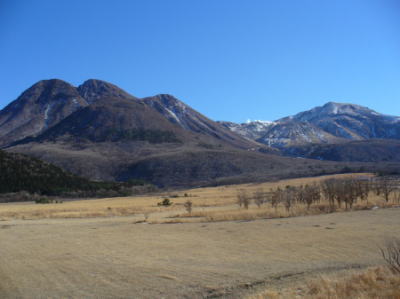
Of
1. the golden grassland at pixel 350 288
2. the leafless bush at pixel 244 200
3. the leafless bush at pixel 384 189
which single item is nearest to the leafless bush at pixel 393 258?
the golden grassland at pixel 350 288

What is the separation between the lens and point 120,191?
96125 millimetres

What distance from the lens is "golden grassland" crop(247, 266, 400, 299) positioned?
30.4 feet

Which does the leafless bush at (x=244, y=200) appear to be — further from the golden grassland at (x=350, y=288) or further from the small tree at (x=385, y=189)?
the golden grassland at (x=350, y=288)

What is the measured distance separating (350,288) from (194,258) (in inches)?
296

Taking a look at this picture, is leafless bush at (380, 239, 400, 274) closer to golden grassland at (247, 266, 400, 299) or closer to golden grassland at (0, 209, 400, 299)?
golden grassland at (247, 266, 400, 299)

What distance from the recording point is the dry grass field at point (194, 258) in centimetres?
1150

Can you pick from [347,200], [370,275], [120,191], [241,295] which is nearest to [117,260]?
[241,295]

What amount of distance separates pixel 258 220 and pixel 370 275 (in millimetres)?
19137

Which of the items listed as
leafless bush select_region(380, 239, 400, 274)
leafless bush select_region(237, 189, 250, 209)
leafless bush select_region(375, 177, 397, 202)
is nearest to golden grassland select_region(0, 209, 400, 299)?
leafless bush select_region(380, 239, 400, 274)

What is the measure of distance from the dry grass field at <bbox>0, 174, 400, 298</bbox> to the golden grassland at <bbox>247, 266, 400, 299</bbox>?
0.32 feet

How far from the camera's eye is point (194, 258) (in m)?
16.2

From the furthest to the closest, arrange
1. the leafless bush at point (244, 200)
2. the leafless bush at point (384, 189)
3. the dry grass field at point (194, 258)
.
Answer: the leafless bush at point (244, 200) → the leafless bush at point (384, 189) → the dry grass field at point (194, 258)

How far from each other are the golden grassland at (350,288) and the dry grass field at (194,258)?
0.10 metres

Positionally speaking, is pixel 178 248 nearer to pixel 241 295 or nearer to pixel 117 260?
pixel 117 260
